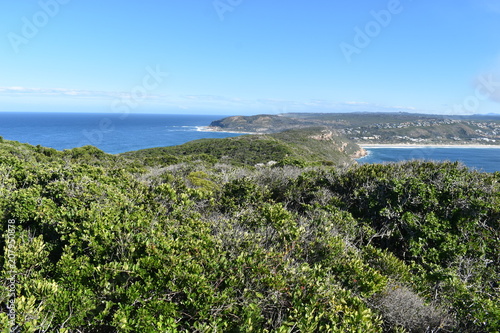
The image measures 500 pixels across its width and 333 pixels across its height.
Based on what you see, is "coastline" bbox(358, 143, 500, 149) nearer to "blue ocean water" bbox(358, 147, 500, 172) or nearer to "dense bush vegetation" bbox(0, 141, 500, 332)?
"blue ocean water" bbox(358, 147, 500, 172)

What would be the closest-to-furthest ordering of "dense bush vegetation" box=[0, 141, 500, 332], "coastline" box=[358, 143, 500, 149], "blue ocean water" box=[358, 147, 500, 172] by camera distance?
"dense bush vegetation" box=[0, 141, 500, 332] → "blue ocean water" box=[358, 147, 500, 172] → "coastline" box=[358, 143, 500, 149]

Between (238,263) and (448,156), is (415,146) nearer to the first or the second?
(448,156)

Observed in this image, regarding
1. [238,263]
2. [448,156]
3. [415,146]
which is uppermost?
[238,263]

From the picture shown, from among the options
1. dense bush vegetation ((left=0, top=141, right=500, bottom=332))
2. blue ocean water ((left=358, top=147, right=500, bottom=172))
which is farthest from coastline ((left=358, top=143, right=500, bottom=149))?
dense bush vegetation ((left=0, top=141, right=500, bottom=332))

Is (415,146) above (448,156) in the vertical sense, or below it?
above

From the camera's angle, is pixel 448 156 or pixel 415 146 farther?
pixel 415 146

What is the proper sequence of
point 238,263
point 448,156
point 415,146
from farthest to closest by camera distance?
point 415,146 < point 448,156 < point 238,263

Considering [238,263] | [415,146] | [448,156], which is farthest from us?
[415,146]

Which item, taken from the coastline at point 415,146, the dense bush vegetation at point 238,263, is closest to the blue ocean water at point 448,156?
the coastline at point 415,146

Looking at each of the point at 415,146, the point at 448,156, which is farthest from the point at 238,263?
the point at 415,146

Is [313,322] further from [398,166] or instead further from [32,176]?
[398,166]
